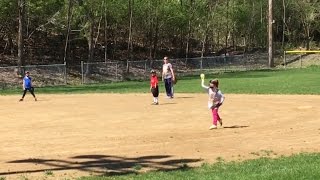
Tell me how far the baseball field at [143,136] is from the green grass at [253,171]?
28 centimetres

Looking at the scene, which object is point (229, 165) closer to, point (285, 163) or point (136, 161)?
point (285, 163)

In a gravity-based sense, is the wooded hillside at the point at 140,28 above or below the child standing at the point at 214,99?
above

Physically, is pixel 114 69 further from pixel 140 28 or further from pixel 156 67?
pixel 140 28

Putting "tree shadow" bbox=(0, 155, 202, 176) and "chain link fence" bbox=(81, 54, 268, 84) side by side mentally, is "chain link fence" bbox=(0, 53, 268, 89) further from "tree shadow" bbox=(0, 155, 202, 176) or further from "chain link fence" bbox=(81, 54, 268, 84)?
"tree shadow" bbox=(0, 155, 202, 176)

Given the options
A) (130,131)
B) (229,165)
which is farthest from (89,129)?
(229,165)

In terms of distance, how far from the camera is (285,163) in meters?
10.2

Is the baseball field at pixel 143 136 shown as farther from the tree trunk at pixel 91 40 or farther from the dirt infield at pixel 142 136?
the tree trunk at pixel 91 40

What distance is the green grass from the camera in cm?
852

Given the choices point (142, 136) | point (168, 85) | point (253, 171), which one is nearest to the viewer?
point (253, 171)

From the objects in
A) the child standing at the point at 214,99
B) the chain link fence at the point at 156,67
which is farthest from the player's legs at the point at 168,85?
the chain link fence at the point at 156,67

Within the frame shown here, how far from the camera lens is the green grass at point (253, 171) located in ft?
28.0

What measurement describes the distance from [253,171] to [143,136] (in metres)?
5.33

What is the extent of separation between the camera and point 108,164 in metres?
10.7

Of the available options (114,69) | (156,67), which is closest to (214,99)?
(114,69)
